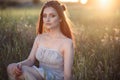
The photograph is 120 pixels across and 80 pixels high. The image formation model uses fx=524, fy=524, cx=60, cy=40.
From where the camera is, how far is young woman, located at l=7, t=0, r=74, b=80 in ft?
16.7

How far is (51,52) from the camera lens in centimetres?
525

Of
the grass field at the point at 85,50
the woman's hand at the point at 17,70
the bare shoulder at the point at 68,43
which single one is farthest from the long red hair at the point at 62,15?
the woman's hand at the point at 17,70

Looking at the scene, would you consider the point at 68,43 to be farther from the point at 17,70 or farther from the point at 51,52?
the point at 17,70

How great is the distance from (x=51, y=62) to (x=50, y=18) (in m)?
0.44

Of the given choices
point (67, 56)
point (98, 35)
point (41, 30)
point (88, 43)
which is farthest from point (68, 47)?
point (98, 35)

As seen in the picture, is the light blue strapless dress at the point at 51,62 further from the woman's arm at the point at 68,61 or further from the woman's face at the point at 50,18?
the woman's face at the point at 50,18

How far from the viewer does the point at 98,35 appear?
7.19 m

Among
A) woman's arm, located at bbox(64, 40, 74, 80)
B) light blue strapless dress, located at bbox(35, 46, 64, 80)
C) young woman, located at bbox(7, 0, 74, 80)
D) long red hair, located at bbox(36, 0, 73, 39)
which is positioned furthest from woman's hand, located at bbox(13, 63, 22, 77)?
long red hair, located at bbox(36, 0, 73, 39)

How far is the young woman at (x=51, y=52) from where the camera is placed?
5.10 metres

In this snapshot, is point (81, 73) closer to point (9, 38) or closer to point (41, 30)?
point (41, 30)

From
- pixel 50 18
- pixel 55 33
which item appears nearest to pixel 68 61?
pixel 55 33

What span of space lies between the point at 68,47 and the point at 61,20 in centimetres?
35

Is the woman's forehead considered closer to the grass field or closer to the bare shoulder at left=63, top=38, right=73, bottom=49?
the bare shoulder at left=63, top=38, right=73, bottom=49

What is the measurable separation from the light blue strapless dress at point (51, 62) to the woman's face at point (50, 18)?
25cm
